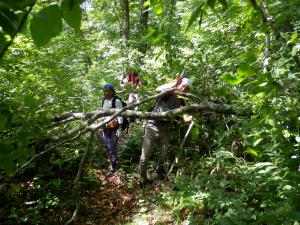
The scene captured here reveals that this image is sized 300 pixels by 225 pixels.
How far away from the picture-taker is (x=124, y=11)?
1197 centimetres

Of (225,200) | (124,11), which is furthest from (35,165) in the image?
(124,11)

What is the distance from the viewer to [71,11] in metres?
0.90

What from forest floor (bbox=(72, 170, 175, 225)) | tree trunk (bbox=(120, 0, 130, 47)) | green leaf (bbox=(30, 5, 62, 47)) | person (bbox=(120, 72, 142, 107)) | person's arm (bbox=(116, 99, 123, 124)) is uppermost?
tree trunk (bbox=(120, 0, 130, 47))

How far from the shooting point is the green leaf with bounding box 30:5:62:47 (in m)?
0.82

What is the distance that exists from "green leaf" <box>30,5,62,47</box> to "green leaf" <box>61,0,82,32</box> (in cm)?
6

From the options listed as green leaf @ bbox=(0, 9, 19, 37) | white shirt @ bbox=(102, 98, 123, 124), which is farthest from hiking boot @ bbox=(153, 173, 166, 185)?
green leaf @ bbox=(0, 9, 19, 37)

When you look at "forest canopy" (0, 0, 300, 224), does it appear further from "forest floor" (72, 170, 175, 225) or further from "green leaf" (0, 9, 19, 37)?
"green leaf" (0, 9, 19, 37)

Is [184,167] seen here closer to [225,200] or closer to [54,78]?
[225,200]

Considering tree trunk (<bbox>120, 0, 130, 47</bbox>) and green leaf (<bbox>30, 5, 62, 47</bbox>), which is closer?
green leaf (<bbox>30, 5, 62, 47</bbox>)

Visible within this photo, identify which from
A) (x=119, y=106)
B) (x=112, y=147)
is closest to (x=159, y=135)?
(x=119, y=106)

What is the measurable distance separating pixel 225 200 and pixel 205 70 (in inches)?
121

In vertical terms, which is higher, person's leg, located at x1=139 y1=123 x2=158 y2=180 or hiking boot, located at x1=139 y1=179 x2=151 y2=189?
person's leg, located at x1=139 y1=123 x2=158 y2=180

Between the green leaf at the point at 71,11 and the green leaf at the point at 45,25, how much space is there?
6 cm

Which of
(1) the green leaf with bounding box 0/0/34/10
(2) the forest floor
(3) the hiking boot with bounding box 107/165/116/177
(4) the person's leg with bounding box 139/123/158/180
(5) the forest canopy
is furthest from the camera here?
(3) the hiking boot with bounding box 107/165/116/177
